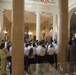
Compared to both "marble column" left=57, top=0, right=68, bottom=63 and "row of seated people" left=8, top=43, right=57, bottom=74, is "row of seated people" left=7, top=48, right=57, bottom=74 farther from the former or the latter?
"marble column" left=57, top=0, right=68, bottom=63

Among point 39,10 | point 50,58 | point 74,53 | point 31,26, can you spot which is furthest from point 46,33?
point 74,53

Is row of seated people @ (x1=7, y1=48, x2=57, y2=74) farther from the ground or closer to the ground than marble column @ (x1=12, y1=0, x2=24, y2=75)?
closer to the ground

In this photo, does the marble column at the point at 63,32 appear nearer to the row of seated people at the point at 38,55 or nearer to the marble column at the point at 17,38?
the row of seated people at the point at 38,55

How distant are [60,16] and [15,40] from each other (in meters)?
2.50

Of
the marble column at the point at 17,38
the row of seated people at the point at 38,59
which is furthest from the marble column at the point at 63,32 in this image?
the marble column at the point at 17,38

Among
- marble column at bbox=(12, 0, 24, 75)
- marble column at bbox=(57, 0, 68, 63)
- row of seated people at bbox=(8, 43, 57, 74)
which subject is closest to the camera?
marble column at bbox=(12, 0, 24, 75)

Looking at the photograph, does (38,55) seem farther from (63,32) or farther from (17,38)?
(17,38)

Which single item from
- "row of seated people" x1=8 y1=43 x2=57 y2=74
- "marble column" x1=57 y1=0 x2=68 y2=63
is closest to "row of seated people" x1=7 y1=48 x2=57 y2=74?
"row of seated people" x1=8 y1=43 x2=57 y2=74

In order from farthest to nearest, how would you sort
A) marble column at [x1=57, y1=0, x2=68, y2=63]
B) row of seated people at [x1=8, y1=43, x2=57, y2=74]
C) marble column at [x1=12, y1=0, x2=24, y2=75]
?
row of seated people at [x1=8, y1=43, x2=57, y2=74] → marble column at [x1=57, y1=0, x2=68, y2=63] → marble column at [x1=12, y1=0, x2=24, y2=75]

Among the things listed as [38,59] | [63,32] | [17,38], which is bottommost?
[38,59]

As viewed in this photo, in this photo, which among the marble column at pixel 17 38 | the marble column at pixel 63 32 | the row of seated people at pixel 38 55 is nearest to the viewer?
the marble column at pixel 17 38

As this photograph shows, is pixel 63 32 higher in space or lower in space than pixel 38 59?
higher

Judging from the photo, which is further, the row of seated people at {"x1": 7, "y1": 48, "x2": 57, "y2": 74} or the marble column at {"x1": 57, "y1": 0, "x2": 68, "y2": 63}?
the row of seated people at {"x1": 7, "y1": 48, "x2": 57, "y2": 74}

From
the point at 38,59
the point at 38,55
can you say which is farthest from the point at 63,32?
the point at 38,59
